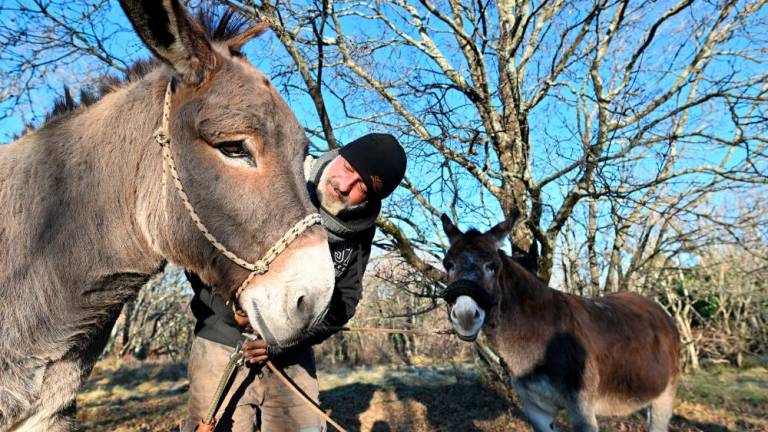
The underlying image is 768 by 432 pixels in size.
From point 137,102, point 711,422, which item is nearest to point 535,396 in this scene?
point 137,102

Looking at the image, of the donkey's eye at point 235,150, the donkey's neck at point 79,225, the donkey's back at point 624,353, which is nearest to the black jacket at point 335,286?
the donkey's neck at point 79,225

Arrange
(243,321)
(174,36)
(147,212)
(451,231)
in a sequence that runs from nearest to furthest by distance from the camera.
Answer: (174,36) < (147,212) < (243,321) < (451,231)

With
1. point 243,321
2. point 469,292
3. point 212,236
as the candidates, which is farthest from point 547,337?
point 212,236

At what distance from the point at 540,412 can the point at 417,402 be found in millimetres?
4505

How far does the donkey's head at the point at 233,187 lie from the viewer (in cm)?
156

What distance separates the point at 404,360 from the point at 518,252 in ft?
29.4

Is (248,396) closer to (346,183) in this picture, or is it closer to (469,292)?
(346,183)

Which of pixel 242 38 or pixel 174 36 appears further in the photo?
pixel 242 38

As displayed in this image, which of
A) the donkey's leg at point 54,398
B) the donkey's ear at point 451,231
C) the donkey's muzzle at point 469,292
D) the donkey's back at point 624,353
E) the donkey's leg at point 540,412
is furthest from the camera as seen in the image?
the donkey's ear at point 451,231

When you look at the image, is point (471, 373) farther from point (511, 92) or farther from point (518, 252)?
point (511, 92)

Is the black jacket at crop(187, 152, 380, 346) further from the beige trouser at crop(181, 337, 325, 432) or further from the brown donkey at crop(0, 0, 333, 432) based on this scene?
the brown donkey at crop(0, 0, 333, 432)

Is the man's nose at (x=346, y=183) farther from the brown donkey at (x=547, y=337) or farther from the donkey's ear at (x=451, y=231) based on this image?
the donkey's ear at (x=451, y=231)

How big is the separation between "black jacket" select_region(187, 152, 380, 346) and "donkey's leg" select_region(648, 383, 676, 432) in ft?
17.7

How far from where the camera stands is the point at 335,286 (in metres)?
2.81
